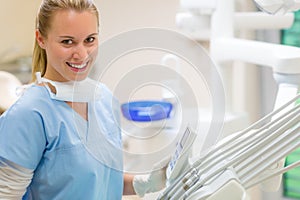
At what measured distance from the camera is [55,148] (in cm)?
96

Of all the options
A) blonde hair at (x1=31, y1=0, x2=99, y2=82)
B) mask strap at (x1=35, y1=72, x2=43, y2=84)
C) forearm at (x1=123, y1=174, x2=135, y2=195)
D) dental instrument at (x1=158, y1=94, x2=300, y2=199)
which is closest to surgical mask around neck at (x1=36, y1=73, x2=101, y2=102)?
mask strap at (x1=35, y1=72, x2=43, y2=84)

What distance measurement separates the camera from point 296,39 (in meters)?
2.29

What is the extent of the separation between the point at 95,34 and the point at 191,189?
15.2 inches

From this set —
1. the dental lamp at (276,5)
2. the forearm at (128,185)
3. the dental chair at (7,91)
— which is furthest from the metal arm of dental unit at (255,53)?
the dental chair at (7,91)

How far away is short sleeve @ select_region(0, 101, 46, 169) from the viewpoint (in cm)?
92

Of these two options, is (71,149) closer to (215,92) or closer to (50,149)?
(50,149)

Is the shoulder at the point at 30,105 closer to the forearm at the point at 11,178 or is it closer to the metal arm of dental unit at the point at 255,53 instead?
the forearm at the point at 11,178

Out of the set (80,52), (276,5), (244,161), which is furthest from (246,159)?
(80,52)

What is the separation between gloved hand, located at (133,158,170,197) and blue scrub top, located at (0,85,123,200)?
69mm

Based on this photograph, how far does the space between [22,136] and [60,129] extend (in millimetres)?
77

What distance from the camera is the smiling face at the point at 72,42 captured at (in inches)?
37.7

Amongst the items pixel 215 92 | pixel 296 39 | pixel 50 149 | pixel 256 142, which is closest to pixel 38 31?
pixel 50 149

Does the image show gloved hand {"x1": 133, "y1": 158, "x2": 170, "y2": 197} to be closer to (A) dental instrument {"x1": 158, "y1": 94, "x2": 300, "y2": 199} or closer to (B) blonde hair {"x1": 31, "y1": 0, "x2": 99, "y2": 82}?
(A) dental instrument {"x1": 158, "y1": 94, "x2": 300, "y2": 199}

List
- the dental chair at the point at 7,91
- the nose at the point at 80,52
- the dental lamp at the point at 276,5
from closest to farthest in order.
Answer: the dental lamp at the point at 276,5 → the nose at the point at 80,52 → the dental chair at the point at 7,91
